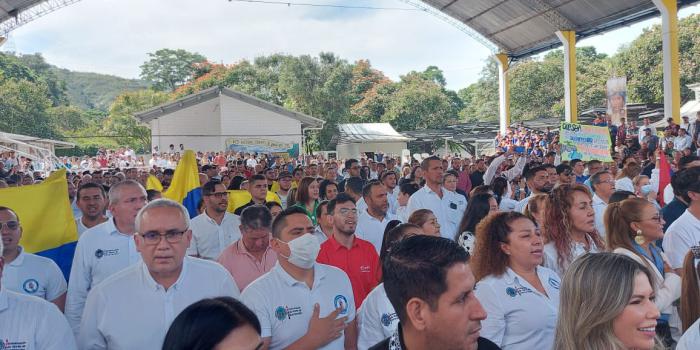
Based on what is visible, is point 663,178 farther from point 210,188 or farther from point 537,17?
point 537,17

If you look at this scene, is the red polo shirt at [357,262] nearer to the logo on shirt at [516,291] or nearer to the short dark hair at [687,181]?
the logo on shirt at [516,291]

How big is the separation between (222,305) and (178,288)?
5.76 ft

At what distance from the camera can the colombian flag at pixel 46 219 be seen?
571 centimetres

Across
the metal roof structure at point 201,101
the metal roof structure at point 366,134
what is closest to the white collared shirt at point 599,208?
the metal roof structure at point 201,101

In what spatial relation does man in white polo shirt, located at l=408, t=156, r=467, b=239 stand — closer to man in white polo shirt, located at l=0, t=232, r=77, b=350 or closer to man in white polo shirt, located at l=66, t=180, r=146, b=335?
man in white polo shirt, located at l=66, t=180, r=146, b=335

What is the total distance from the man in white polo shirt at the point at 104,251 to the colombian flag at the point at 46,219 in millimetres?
880

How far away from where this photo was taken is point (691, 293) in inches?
142

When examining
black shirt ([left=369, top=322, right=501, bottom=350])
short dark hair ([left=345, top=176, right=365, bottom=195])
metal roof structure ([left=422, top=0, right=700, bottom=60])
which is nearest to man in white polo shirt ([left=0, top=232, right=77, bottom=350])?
black shirt ([left=369, top=322, right=501, bottom=350])

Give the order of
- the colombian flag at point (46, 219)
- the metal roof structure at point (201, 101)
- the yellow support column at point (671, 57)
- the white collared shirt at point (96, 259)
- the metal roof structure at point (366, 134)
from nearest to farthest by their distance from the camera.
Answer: the white collared shirt at point (96, 259)
the colombian flag at point (46, 219)
the yellow support column at point (671, 57)
the metal roof structure at point (201, 101)
the metal roof structure at point (366, 134)

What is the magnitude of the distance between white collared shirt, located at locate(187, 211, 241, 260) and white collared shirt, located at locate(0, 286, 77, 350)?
11.0ft

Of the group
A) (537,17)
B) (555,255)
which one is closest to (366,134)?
(537,17)

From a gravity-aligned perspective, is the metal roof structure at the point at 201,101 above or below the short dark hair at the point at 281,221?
above

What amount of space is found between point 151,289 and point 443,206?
543 centimetres

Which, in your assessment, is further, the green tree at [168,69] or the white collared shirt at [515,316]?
the green tree at [168,69]
